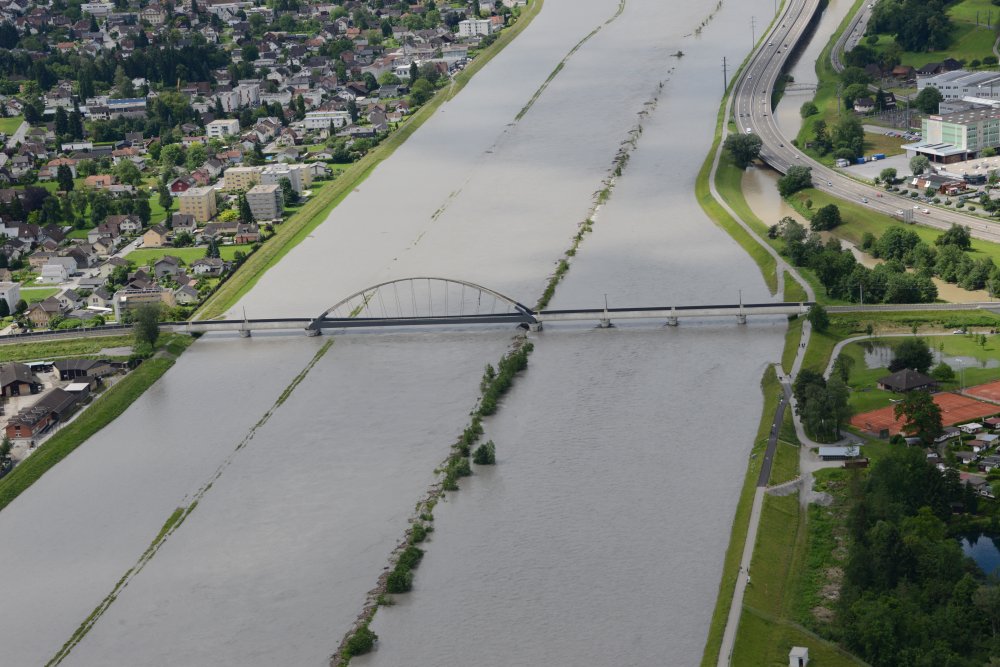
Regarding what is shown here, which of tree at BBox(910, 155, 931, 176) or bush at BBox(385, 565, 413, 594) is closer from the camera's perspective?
bush at BBox(385, 565, 413, 594)

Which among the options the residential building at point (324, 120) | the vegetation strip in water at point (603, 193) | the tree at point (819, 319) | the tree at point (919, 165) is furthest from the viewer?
the residential building at point (324, 120)

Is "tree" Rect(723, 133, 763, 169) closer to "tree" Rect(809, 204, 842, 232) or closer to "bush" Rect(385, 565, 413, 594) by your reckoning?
"tree" Rect(809, 204, 842, 232)

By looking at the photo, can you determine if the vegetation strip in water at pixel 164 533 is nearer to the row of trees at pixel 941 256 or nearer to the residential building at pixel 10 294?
the residential building at pixel 10 294

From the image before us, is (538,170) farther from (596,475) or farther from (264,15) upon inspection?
(264,15)

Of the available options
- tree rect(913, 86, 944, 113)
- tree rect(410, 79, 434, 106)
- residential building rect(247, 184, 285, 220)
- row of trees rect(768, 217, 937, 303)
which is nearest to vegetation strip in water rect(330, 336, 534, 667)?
row of trees rect(768, 217, 937, 303)

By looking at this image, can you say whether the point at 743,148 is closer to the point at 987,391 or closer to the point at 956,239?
the point at 956,239

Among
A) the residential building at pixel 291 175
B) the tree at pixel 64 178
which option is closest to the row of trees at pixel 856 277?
the residential building at pixel 291 175

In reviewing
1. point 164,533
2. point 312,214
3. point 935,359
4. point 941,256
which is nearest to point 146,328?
point 164,533
